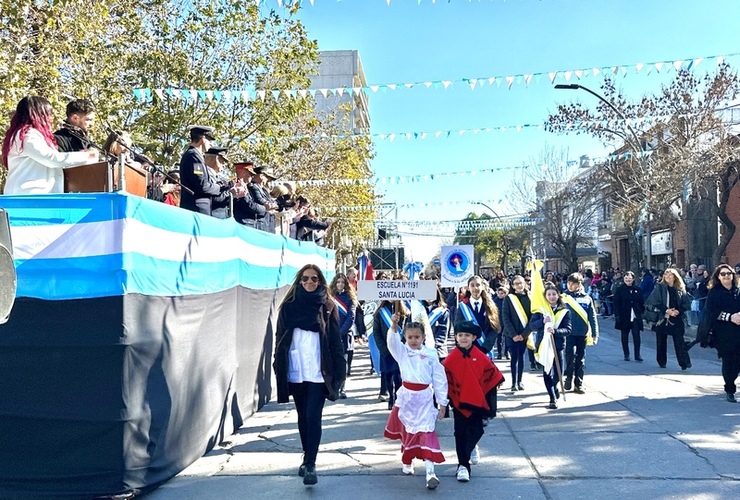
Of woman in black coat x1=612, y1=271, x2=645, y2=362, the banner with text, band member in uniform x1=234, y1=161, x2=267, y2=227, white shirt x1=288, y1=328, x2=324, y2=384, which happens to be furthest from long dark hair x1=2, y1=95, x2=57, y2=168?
woman in black coat x1=612, y1=271, x2=645, y2=362

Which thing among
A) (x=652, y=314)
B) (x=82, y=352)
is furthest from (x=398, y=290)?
(x=652, y=314)

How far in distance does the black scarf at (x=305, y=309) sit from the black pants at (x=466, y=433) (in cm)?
145

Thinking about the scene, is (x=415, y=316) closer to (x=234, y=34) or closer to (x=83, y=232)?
(x=83, y=232)

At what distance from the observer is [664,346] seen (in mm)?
12922

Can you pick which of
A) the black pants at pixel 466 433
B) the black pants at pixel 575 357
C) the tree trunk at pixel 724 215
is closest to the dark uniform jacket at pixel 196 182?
the black pants at pixel 466 433

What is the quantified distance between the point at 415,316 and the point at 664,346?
728 centimetres

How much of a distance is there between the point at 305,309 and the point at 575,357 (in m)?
5.74

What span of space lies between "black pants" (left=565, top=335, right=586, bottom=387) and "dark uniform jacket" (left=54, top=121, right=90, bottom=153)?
7.13m

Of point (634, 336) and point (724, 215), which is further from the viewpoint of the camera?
point (724, 215)

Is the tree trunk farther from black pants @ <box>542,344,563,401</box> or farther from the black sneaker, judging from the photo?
the black sneaker

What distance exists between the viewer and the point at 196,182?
6.91m

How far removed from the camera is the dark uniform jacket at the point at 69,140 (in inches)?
235

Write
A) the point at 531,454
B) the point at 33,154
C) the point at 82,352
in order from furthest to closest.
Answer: the point at 531,454 → the point at 33,154 → the point at 82,352

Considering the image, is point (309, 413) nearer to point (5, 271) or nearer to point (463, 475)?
point (463, 475)
